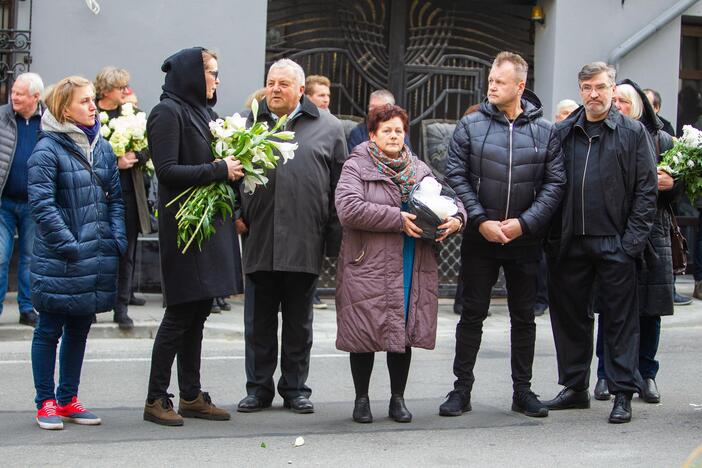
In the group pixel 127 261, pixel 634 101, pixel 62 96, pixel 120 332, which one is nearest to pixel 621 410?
pixel 634 101

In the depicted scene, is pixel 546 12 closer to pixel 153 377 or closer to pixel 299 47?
pixel 299 47

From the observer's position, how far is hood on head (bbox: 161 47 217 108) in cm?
689

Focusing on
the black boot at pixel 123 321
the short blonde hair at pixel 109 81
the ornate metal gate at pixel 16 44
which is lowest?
the black boot at pixel 123 321

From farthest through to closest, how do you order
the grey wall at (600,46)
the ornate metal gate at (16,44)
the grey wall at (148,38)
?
1. the grey wall at (600,46)
2. the grey wall at (148,38)
3. the ornate metal gate at (16,44)

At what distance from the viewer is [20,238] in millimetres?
10320

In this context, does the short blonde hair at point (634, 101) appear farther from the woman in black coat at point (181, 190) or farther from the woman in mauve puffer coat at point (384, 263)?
the woman in black coat at point (181, 190)

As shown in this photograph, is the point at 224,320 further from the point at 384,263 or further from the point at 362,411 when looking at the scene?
the point at 384,263

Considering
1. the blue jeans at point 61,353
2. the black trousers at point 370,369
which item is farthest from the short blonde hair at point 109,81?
the black trousers at point 370,369

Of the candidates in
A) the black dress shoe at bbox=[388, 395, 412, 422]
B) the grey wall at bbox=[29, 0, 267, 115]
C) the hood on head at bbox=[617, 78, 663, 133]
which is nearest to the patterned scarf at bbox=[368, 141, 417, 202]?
the black dress shoe at bbox=[388, 395, 412, 422]

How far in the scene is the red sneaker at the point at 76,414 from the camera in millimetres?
6953

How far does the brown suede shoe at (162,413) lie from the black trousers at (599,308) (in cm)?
247

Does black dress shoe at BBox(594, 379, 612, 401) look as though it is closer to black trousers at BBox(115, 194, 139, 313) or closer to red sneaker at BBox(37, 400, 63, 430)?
red sneaker at BBox(37, 400, 63, 430)

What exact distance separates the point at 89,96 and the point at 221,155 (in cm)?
84

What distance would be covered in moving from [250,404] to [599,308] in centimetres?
226
